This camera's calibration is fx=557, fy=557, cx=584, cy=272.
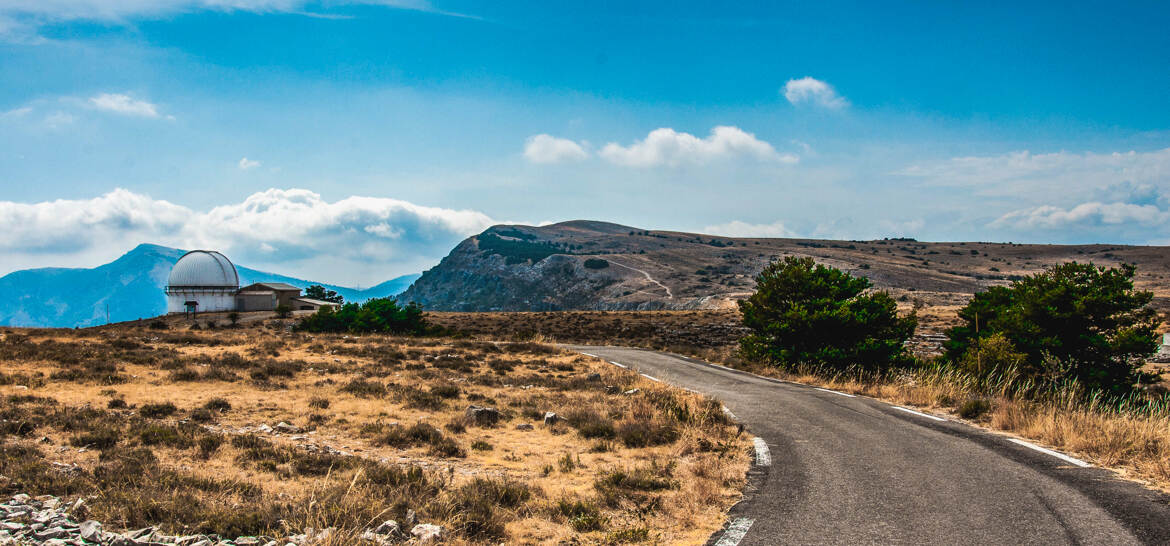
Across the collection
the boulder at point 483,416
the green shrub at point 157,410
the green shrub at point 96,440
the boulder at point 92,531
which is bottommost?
the boulder at point 483,416

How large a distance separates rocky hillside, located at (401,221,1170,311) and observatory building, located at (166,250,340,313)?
62.4 m

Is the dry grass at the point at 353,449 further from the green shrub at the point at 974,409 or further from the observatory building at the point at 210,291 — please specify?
the observatory building at the point at 210,291

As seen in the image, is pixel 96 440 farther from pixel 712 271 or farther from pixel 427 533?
pixel 712 271

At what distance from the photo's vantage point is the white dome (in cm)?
6462

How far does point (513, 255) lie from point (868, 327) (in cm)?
15889

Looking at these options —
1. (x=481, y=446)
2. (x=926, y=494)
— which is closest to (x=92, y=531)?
(x=481, y=446)

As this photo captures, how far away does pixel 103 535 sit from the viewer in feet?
15.6

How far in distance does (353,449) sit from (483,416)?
272cm

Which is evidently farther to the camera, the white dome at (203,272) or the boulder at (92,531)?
the white dome at (203,272)

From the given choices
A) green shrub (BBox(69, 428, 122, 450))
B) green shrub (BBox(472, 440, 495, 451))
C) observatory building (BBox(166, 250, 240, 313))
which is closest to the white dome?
observatory building (BBox(166, 250, 240, 313))

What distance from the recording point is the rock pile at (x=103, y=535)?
463cm

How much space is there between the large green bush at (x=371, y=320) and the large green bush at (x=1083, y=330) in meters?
34.6

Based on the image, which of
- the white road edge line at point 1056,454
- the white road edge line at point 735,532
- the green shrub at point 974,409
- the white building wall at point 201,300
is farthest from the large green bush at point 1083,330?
the white building wall at point 201,300

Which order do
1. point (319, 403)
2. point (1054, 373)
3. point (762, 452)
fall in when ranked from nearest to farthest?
1. point (762, 452)
2. point (319, 403)
3. point (1054, 373)
